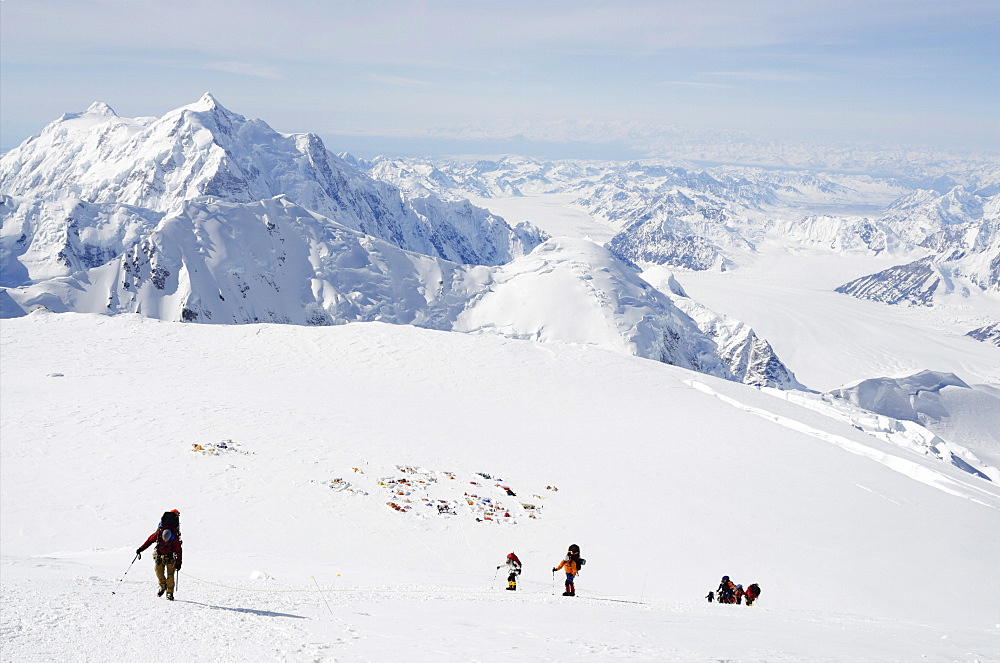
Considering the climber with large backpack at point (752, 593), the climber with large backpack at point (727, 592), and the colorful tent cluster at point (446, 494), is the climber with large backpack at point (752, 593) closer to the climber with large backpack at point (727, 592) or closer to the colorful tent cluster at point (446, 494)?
the climber with large backpack at point (727, 592)

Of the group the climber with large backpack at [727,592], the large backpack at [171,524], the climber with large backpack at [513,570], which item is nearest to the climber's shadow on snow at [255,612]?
the large backpack at [171,524]

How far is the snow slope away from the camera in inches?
436

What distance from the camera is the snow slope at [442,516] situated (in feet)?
36.3

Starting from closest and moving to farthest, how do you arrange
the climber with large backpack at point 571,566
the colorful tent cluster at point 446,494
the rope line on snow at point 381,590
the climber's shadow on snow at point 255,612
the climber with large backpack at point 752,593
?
the climber's shadow on snow at point 255,612 < the rope line on snow at point 381,590 < the climber with large backpack at point 571,566 < the climber with large backpack at point 752,593 < the colorful tent cluster at point 446,494

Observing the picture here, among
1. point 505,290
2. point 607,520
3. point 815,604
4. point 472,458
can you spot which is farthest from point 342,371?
point 505,290

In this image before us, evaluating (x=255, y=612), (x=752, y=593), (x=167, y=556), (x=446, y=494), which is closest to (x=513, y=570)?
(x=255, y=612)

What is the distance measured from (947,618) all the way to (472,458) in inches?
752

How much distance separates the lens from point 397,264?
146m

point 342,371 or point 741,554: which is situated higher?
point 342,371

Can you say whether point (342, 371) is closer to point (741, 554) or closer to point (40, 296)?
point (741, 554)

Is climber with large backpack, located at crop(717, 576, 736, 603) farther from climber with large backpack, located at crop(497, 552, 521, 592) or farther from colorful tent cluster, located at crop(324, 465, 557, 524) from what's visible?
colorful tent cluster, located at crop(324, 465, 557, 524)

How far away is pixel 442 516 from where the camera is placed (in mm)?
23453

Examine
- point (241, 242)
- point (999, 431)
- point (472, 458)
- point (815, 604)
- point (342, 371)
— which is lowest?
point (815, 604)

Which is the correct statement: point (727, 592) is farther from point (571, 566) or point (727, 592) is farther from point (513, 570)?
point (513, 570)
